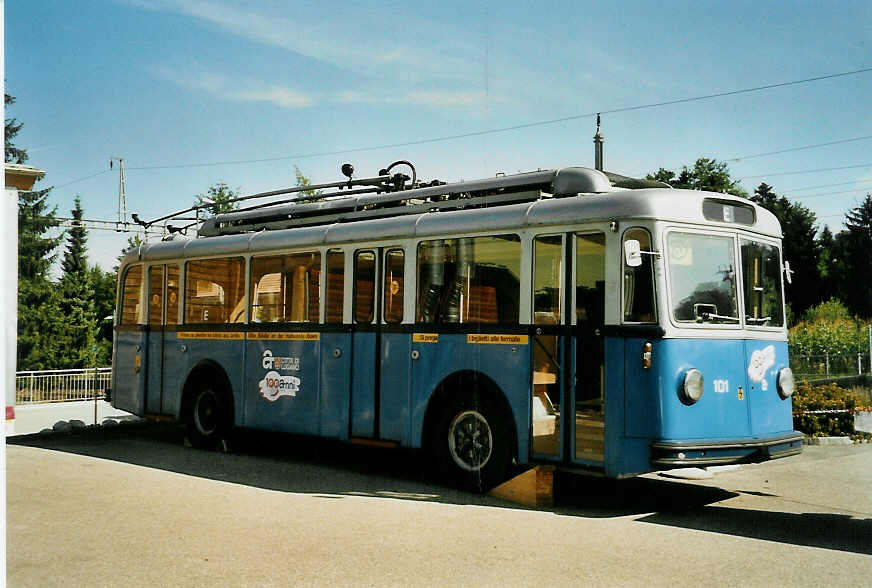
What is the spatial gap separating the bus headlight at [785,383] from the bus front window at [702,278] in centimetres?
91

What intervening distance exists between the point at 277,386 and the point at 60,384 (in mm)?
20845

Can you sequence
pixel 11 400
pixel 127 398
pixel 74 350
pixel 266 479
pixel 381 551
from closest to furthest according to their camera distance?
pixel 11 400 → pixel 381 551 → pixel 266 479 → pixel 127 398 → pixel 74 350

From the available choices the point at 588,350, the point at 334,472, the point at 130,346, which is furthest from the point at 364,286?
the point at 130,346

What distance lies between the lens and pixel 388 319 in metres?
11.2

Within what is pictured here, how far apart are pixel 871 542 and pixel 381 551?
13.3ft

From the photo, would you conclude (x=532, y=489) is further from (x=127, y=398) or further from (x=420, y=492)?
(x=127, y=398)

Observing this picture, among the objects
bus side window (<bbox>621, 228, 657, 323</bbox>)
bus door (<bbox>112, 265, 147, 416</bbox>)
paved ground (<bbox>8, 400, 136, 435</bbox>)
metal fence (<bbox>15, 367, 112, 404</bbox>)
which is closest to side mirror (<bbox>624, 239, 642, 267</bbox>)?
bus side window (<bbox>621, 228, 657, 323</bbox>)

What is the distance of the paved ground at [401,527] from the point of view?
6543mm

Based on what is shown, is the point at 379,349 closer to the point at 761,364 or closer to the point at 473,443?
the point at 473,443

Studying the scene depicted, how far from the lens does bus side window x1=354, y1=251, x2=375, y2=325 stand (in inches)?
452

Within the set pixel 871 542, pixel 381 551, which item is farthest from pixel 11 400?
pixel 871 542

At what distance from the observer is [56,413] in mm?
28875

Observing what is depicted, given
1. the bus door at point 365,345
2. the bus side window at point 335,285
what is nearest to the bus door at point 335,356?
the bus side window at point 335,285

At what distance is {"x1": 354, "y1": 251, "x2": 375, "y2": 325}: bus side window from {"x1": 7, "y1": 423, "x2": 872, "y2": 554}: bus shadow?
1903 mm
